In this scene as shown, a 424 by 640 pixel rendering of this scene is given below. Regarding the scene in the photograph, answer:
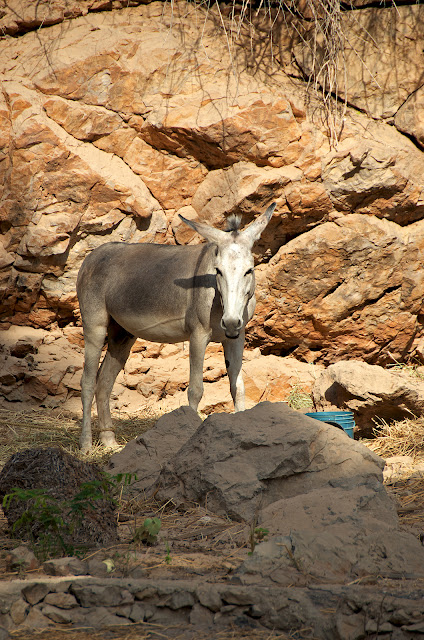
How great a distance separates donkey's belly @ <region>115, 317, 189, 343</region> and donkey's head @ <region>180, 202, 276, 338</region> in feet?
2.67

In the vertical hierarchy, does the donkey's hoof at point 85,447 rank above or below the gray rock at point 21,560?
below

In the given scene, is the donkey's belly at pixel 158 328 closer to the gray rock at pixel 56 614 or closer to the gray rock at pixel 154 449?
the gray rock at pixel 154 449

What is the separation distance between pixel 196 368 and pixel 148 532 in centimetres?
281

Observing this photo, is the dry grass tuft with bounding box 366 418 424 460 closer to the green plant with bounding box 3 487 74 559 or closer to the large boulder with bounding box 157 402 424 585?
the large boulder with bounding box 157 402 424 585

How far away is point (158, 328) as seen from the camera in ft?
22.3

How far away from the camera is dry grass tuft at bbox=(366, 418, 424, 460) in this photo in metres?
6.54

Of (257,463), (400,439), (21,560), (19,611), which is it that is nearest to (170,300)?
(257,463)

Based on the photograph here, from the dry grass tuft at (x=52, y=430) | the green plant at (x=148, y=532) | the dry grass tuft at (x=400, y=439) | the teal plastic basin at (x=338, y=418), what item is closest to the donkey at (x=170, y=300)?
the dry grass tuft at (x=52, y=430)

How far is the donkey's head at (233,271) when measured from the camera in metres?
5.79

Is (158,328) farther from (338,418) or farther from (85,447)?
(338,418)

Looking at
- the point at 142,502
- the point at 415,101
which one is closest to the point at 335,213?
the point at 415,101

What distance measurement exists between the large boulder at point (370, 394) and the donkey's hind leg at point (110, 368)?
2.50 m

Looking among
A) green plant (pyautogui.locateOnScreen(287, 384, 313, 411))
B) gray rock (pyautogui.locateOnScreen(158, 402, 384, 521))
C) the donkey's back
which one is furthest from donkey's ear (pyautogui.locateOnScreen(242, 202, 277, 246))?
green plant (pyautogui.locateOnScreen(287, 384, 313, 411))

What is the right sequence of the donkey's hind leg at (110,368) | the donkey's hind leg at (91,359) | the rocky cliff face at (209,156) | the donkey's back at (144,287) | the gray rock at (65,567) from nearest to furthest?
the gray rock at (65,567) → the donkey's back at (144,287) → the donkey's hind leg at (91,359) → the donkey's hind leg at (110,368) → the rocky cliff face at (209,156)
